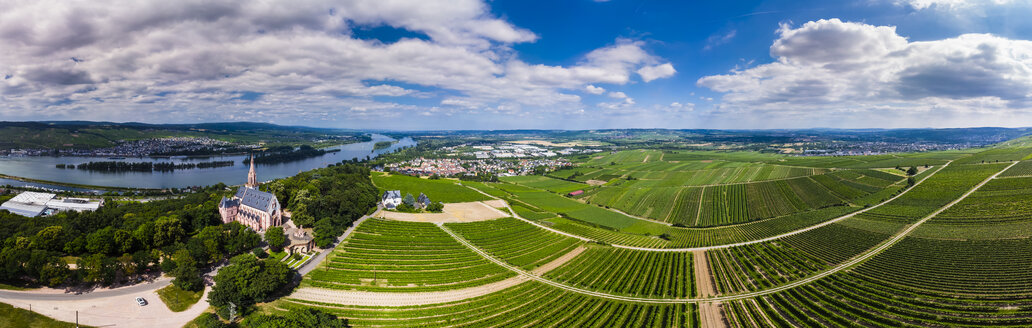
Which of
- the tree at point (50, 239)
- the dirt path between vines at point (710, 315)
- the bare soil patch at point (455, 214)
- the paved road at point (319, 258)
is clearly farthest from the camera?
the bare soil patch at point (455, 214)

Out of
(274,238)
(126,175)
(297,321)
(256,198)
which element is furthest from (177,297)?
(126,175)

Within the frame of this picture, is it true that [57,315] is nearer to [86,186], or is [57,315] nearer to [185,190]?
[185,190]

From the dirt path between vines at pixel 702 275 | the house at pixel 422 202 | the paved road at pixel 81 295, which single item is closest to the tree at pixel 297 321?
the paved road at pixel 81 295

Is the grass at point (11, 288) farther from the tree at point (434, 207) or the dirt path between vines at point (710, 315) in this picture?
the dirt path between vines at point (710, 315)

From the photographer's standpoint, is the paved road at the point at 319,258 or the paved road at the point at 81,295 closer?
the paved road at the point at 81,295

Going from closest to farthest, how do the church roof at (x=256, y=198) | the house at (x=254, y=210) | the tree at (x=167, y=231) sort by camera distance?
the tree at (x=167, y=231) → the house at (x=254, y=210) → the church roof at (x=256, y=198)
